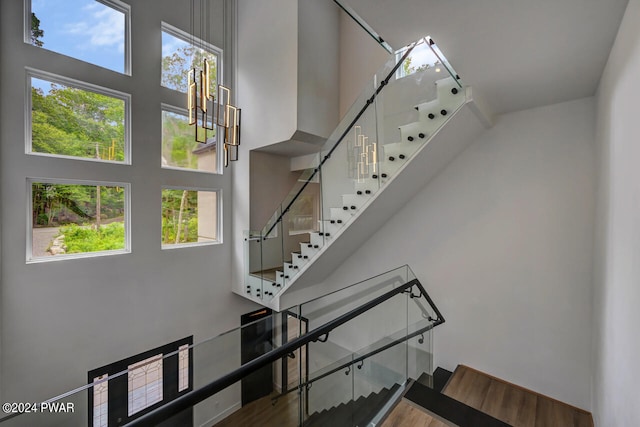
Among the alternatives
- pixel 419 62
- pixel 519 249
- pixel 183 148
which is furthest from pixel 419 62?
pixel 183 148

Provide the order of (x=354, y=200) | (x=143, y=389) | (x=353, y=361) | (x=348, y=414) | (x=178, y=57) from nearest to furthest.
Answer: (x=348, y=414), (x=353, y=361), (x=354, y=200), (x=143, y=389), (x=178, y=57)

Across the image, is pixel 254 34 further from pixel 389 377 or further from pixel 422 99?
pixel 389 377

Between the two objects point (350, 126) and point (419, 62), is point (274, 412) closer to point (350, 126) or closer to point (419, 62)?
point (350, 126)

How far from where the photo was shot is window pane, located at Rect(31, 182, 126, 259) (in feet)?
12.6

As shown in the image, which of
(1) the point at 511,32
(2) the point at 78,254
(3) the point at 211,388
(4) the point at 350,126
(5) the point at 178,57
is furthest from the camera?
(5) the point at 178,57

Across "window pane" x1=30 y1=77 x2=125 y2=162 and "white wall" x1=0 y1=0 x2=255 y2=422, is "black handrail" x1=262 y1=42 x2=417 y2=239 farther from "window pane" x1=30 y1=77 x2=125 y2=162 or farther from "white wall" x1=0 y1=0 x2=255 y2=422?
"window pane" x1=30 y1=77 x2=125 y2=162

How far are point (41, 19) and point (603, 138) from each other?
7.03 metres

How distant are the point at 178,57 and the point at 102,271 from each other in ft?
13.4

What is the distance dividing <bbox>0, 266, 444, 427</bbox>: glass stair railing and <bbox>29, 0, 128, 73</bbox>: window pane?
4637 mm

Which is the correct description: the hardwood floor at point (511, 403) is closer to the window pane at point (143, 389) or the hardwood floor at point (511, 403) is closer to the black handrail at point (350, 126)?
the black handrail at point (350, 126)

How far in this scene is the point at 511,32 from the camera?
67.9 inches

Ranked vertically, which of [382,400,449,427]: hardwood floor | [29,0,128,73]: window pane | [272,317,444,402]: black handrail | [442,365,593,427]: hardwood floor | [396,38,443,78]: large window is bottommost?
[442,365,593,427]: hardwood floor

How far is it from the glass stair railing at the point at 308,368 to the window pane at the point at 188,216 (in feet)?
7.33

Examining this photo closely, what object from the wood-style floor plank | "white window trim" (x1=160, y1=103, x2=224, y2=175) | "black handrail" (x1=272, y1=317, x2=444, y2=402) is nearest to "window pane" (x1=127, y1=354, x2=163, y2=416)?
"black handrail" (x1=272, y1=317, x2=444, y2=402)
